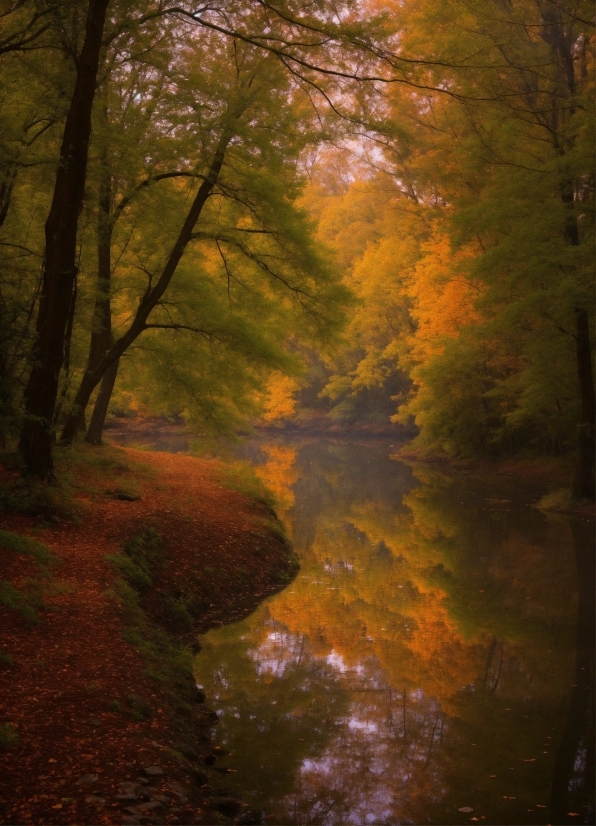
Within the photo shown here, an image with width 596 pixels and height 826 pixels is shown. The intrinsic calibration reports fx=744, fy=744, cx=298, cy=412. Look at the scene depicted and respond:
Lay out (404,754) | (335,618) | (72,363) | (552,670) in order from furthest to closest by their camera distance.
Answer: (72,363) → (335,618) → (552,670) → (404,754)

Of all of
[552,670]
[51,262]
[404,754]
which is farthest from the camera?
[51,262]

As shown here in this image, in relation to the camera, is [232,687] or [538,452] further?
[538,452]

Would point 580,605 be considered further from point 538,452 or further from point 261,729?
point 538,452

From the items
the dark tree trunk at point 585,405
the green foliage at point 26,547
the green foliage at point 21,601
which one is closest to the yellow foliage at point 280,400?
the dark tree trunk at point 585,405

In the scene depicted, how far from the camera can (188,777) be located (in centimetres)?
534

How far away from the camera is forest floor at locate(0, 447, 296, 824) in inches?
182

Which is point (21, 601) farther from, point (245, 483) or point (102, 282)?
point (245, 483)

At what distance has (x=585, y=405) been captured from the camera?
17125 mm

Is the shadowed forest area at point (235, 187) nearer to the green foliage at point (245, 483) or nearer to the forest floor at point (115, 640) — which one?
the forest floor at point (115, 640)

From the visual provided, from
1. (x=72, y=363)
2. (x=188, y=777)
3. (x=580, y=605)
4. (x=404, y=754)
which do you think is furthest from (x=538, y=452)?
(x=188, y=777)

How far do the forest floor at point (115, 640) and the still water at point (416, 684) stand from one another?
1.64 feet

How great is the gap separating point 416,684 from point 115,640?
329 cm

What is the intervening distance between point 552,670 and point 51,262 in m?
7.86

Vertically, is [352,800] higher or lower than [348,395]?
lower
